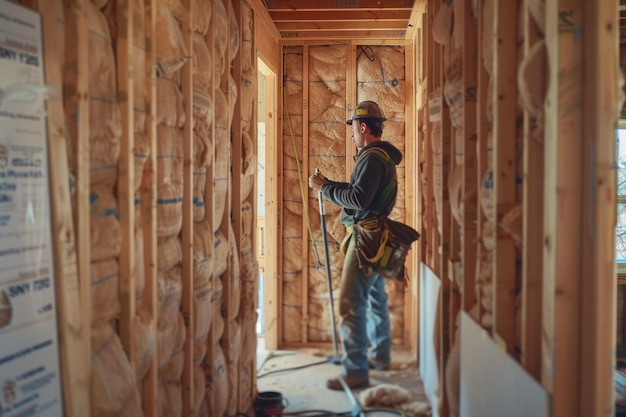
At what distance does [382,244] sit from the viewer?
375cm

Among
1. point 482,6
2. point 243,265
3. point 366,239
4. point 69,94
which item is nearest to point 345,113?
point 366,239

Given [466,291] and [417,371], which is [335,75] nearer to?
[417,371]

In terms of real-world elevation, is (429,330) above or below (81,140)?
below

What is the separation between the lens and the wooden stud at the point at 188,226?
2410mm

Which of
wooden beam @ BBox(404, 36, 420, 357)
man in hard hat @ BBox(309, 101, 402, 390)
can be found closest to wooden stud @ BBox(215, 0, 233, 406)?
man in hard hat @ BBox(309, 101, 402, 390)

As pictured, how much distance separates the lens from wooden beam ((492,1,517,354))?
6.16 ft

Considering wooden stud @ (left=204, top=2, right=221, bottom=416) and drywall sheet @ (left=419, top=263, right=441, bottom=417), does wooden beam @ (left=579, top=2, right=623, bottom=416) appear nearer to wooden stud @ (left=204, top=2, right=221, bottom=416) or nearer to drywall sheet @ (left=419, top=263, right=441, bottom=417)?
drywall sheet @ (left=419, top=263, right=441, bottom=417)

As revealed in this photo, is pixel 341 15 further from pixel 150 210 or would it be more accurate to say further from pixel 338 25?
pixel 150 210

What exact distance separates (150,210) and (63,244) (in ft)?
1.91

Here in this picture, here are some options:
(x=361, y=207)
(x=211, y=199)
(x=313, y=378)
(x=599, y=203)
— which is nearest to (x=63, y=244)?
(x=211, y=199)

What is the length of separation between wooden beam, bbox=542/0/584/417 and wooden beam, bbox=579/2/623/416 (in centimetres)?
2

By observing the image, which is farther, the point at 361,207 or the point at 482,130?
the point at 361,207

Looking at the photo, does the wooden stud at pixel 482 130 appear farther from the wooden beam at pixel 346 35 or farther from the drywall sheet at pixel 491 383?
the wooden beam at pixel 346 35

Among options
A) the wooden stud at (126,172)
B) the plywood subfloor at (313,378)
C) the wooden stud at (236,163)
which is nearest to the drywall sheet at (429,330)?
the plywood subfloor at (313,378)
